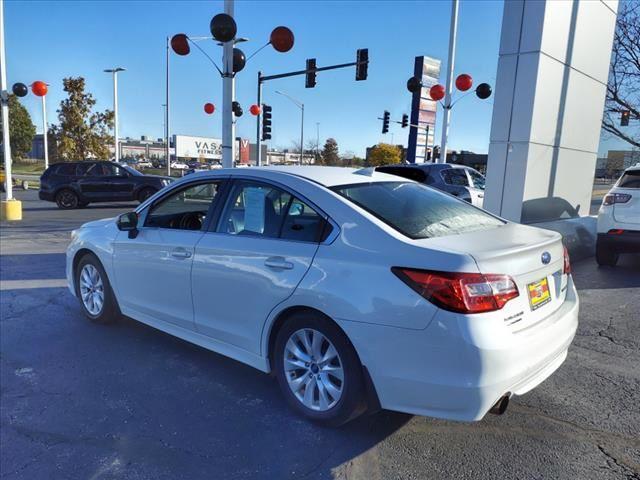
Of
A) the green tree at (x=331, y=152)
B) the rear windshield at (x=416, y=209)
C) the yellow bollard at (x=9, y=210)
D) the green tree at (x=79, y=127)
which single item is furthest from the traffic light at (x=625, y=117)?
the green tree at (x=331, y=152)

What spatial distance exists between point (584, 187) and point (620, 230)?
128 inches

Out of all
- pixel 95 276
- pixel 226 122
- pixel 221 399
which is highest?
pixel 226 122

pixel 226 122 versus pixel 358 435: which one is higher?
pixel 226 122

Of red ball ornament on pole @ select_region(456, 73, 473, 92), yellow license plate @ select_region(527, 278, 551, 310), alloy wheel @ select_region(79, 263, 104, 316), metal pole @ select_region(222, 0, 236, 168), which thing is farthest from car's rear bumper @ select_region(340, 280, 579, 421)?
red ball ornament on pole @ select_region(456, 73, 473, 92)

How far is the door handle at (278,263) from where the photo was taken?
10.2 ft

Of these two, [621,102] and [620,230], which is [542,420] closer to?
[620,230]

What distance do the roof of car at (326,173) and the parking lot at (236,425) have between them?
157 cm

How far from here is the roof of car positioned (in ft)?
11.3

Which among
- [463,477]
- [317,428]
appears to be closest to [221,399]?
[317,428]

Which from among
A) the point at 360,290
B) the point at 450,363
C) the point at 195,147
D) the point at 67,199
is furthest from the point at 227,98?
the point at 195,147

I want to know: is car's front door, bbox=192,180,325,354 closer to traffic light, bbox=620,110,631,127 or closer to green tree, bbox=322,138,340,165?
traffic light, bbox=620,110,631,127

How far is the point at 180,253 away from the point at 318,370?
1.50m

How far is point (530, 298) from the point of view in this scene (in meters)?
2.78

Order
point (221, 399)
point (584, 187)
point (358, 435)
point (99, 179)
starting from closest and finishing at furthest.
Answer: point (358, 435) → point (221, 399) → point (584, 187) → point (99, 179)
